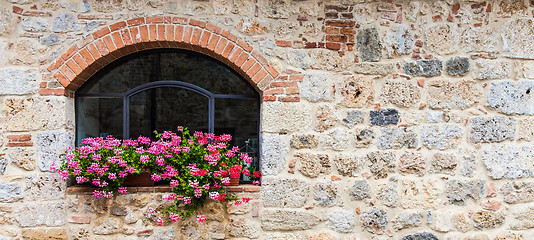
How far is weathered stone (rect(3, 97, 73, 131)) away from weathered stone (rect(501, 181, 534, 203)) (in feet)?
13.8

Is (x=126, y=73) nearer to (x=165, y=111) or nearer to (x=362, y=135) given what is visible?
(x=165, y=111)

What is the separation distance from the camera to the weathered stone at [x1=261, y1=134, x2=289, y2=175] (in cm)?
303

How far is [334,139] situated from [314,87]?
521 mm

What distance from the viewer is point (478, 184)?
3.12m

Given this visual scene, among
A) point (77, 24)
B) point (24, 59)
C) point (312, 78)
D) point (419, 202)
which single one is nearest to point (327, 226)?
point (419, 202)

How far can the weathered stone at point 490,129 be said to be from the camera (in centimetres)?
312

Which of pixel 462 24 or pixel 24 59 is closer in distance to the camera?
pixel 24 59

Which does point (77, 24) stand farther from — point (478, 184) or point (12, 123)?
point (478, 184)

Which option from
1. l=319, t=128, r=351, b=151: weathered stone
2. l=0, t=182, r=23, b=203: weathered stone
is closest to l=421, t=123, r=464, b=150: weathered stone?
l=319, t=128, r=351, b=151: weathered stone

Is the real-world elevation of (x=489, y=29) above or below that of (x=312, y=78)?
above

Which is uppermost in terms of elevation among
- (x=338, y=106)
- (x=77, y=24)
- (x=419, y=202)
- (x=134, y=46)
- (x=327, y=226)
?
(x=77, y=24)

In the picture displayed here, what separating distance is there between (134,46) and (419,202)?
3033mm

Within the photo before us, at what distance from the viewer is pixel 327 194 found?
3.05 metres

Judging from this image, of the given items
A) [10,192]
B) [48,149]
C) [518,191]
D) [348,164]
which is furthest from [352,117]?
[10,192]
